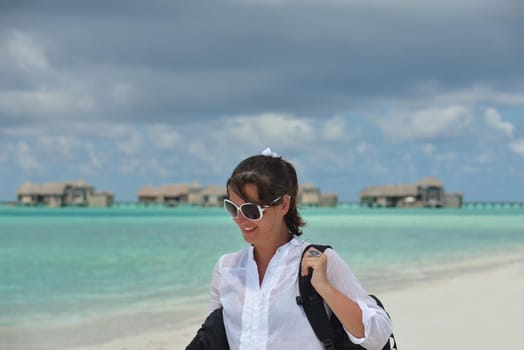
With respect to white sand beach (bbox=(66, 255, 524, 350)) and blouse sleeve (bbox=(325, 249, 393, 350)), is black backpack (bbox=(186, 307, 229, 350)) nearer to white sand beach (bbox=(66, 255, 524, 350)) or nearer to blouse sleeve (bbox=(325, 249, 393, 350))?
blouse sleeve (bbox=(325, 249, 393, 350))

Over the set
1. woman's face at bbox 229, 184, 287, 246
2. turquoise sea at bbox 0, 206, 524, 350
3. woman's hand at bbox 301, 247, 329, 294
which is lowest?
turquoise sea at bbox 0, 206, 524, 350

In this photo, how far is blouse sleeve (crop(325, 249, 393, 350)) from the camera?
2012 millimetres

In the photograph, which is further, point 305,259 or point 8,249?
point 8,249

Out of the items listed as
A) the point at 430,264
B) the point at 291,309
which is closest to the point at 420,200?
the point at 430,264

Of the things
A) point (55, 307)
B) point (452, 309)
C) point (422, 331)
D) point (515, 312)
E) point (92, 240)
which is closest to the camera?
point (422, 331)

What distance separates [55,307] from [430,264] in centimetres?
1061

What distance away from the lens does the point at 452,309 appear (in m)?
9.62

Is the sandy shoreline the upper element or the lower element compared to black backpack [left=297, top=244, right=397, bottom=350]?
lower

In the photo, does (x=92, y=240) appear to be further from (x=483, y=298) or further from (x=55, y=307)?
(x=483, y=298)

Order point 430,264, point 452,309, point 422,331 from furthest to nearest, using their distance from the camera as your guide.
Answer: point 430,264
point 452,309
point 422,331

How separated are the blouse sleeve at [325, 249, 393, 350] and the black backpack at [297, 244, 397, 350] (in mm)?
33

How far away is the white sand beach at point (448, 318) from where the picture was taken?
7.26 m

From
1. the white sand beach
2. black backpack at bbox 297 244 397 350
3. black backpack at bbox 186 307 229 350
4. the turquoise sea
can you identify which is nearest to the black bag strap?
black backpack at bbox 297 244 397 350

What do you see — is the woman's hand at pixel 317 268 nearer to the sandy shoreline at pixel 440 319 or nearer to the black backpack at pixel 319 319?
the black backpack at pixel 319 319
